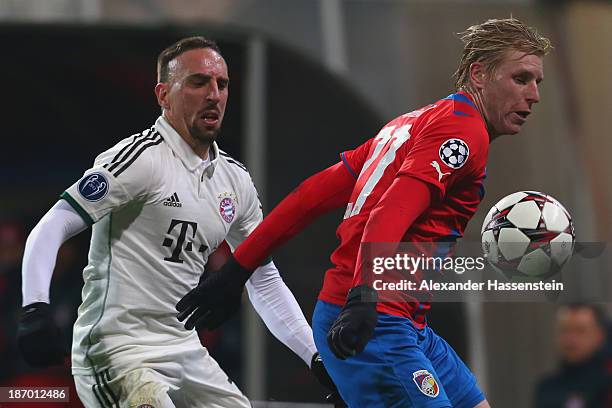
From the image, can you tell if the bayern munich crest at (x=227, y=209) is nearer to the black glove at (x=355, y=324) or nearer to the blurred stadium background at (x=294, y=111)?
the black glove at (x=355, y=324)

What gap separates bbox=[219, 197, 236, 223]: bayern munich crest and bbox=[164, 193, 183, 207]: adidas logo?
208 millimetres

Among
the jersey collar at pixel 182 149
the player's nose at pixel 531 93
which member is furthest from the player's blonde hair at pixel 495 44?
the jersey collar at pixel 182 149

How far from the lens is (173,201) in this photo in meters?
4.16

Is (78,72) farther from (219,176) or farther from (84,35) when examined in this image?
(219,176)

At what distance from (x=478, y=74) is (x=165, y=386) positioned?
1590mm

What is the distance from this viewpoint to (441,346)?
3.85 metres

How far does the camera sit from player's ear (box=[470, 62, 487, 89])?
12.7 ft

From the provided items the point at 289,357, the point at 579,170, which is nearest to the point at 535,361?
the point at 579,170

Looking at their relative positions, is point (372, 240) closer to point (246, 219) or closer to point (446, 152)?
point (446, 152)

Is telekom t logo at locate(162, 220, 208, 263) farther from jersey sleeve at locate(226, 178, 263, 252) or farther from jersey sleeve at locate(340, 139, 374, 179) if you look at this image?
jersey sleeve at locate(340, 139, 374, 179)

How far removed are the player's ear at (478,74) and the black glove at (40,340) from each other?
1.67m

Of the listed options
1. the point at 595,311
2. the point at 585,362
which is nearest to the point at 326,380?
the point at 585,362

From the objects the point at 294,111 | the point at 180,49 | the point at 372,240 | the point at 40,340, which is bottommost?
the point at 40,340

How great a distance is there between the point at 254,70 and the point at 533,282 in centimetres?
383
